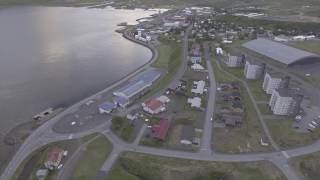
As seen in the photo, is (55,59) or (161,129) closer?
(161,129)

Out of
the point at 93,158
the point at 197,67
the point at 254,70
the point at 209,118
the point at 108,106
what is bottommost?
the point at 93,158

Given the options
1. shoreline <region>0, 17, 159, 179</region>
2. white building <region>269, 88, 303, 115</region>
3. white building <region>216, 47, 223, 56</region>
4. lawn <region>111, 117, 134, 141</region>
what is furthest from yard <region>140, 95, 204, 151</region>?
white building <region>216, 47, 223, 56</region>

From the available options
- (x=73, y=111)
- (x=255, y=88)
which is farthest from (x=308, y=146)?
(x=73, y=111)

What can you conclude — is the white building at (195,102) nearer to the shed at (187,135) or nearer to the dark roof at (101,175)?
the shed at (187,135)

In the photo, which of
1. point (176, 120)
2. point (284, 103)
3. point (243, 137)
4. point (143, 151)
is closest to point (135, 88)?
point (176, 120)

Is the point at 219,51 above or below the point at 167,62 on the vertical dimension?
above

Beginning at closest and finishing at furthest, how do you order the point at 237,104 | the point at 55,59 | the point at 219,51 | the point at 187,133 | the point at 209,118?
the point at 187,133
the point at 209,118
the point at 237,104
the point at 55,59
the point at 219,51

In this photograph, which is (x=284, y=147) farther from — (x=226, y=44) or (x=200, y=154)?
(x=226, y=44)

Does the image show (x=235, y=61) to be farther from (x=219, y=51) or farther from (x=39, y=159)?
(x=39, y=159)

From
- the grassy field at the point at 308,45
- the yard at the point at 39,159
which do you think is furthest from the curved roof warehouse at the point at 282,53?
the yard at the point at 39,159
